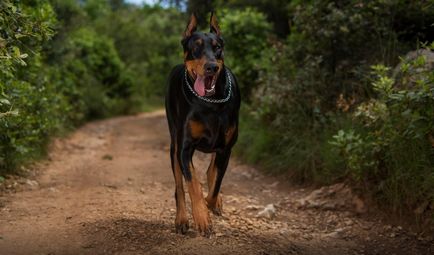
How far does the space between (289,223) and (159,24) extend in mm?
27889

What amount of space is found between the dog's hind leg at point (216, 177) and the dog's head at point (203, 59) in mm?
702

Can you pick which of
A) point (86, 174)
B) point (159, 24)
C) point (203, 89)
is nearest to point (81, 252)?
point (203, 89)

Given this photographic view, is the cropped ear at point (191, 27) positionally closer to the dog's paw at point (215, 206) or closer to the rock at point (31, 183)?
the dog's paw at point (215, 206)

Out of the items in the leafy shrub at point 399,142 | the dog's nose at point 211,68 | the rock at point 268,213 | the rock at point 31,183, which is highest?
the dog's nose at point 211,68

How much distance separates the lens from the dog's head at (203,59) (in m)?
4.41

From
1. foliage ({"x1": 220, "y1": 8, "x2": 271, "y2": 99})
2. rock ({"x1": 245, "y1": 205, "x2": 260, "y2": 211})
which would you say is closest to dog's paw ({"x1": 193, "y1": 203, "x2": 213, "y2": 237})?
rock ({"x1": 245, "y1": 205, "x2": 260, "y2": 211})

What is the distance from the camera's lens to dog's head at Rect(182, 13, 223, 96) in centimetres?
441

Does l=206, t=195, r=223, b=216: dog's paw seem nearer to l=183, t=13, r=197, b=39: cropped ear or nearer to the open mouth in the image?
the open mouth

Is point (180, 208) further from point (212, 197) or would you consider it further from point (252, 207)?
point (252, 207)

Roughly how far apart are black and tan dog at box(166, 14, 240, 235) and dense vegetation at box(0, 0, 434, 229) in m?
1.50

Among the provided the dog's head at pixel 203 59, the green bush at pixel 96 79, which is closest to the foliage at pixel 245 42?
the green bush at pixel 96 79

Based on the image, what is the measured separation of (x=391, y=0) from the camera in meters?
7.32

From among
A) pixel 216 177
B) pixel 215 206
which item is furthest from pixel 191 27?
pixel 215 206

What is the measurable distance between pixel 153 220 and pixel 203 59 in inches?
69.4
